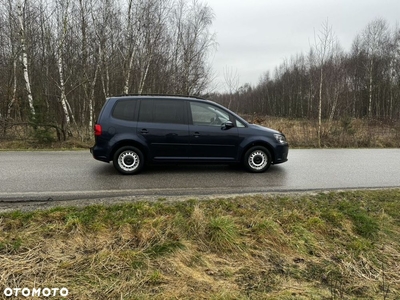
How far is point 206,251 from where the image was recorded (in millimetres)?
3064

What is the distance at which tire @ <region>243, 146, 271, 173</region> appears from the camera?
21.8 ft

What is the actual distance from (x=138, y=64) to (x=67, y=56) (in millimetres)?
4449

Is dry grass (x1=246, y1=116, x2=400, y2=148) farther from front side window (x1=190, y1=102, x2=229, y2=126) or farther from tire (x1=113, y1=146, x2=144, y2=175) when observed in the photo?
tire (x1=113, y1=146, x2=144, y2=175)

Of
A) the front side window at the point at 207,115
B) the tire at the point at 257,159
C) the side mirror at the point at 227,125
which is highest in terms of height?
the front side window at the point at 207,115

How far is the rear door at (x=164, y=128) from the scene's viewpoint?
629cm

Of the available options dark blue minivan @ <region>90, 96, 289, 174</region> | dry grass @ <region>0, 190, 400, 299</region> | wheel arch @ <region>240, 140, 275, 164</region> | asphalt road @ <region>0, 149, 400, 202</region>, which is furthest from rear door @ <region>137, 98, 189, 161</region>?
dry grass @ <region>0, 190, 400, 299</region>

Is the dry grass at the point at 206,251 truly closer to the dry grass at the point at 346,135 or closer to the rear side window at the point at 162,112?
the rear side window at the point at 162,112

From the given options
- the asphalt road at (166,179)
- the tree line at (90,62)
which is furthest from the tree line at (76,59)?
the asphalt road at (166,179)

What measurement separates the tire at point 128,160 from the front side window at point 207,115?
5.28 ft

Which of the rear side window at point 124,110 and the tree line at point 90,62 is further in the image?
the tree line at point 90,62

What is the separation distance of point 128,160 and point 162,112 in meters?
1.43

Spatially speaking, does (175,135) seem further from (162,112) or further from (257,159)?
(257,159)

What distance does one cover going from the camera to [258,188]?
541 centimetres

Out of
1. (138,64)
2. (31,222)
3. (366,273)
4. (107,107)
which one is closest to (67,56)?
(138,64)
